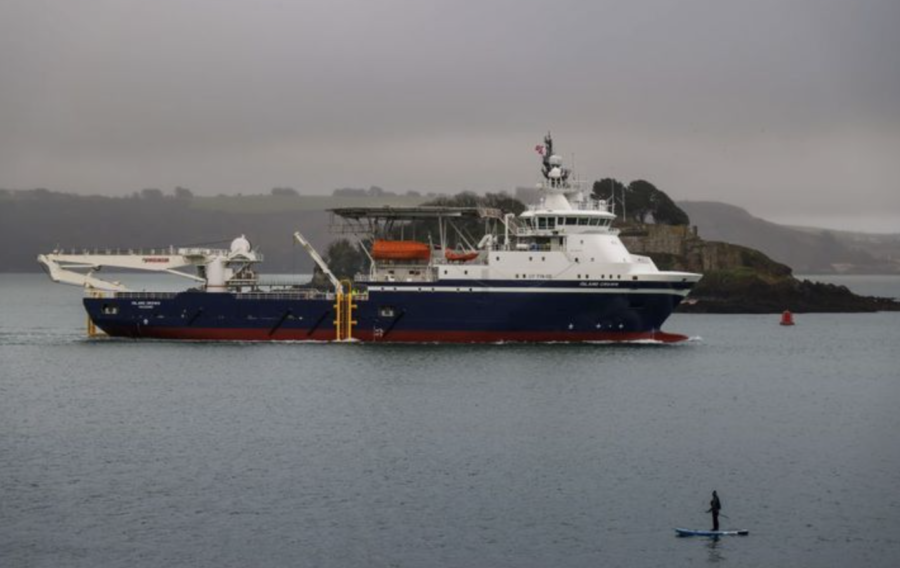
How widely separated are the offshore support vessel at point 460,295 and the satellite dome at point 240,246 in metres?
0.11

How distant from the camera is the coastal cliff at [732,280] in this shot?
115 meters

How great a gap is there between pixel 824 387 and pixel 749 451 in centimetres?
1793

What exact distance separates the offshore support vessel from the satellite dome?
108 millimetres

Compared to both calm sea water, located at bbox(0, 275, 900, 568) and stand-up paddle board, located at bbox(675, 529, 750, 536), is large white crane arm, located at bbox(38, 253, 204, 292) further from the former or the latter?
stand-up paddle board, located at bbox(675, 529, 750, 536)

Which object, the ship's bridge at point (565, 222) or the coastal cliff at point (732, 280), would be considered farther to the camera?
the coastal cliff at point (732, 280)

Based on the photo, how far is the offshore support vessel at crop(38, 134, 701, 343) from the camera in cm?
6303

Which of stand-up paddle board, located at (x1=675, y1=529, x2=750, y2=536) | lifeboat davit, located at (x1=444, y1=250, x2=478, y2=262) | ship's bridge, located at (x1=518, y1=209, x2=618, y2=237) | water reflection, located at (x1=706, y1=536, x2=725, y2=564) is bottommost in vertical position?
water reflection, located at (x1=706, y1=536, x2=725, y2=564)

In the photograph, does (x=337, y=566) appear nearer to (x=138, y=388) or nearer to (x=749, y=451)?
(x=749, y=451)

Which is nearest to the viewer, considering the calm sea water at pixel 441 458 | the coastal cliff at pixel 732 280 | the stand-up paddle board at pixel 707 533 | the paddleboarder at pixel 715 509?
the calm sea water at pixel 441 458

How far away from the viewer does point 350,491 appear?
1261 inches

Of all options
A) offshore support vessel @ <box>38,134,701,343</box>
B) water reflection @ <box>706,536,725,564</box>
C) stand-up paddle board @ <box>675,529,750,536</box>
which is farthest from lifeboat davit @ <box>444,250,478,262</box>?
water reflection @ <box>706,536,725,564</box>

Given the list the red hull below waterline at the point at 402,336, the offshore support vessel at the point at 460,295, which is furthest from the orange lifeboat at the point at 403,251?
the red hull below waterline at the point at 402,336

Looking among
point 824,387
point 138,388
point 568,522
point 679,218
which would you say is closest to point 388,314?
point 138,388

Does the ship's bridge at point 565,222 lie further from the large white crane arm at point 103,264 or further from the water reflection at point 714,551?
the water reflection at point 714,551
